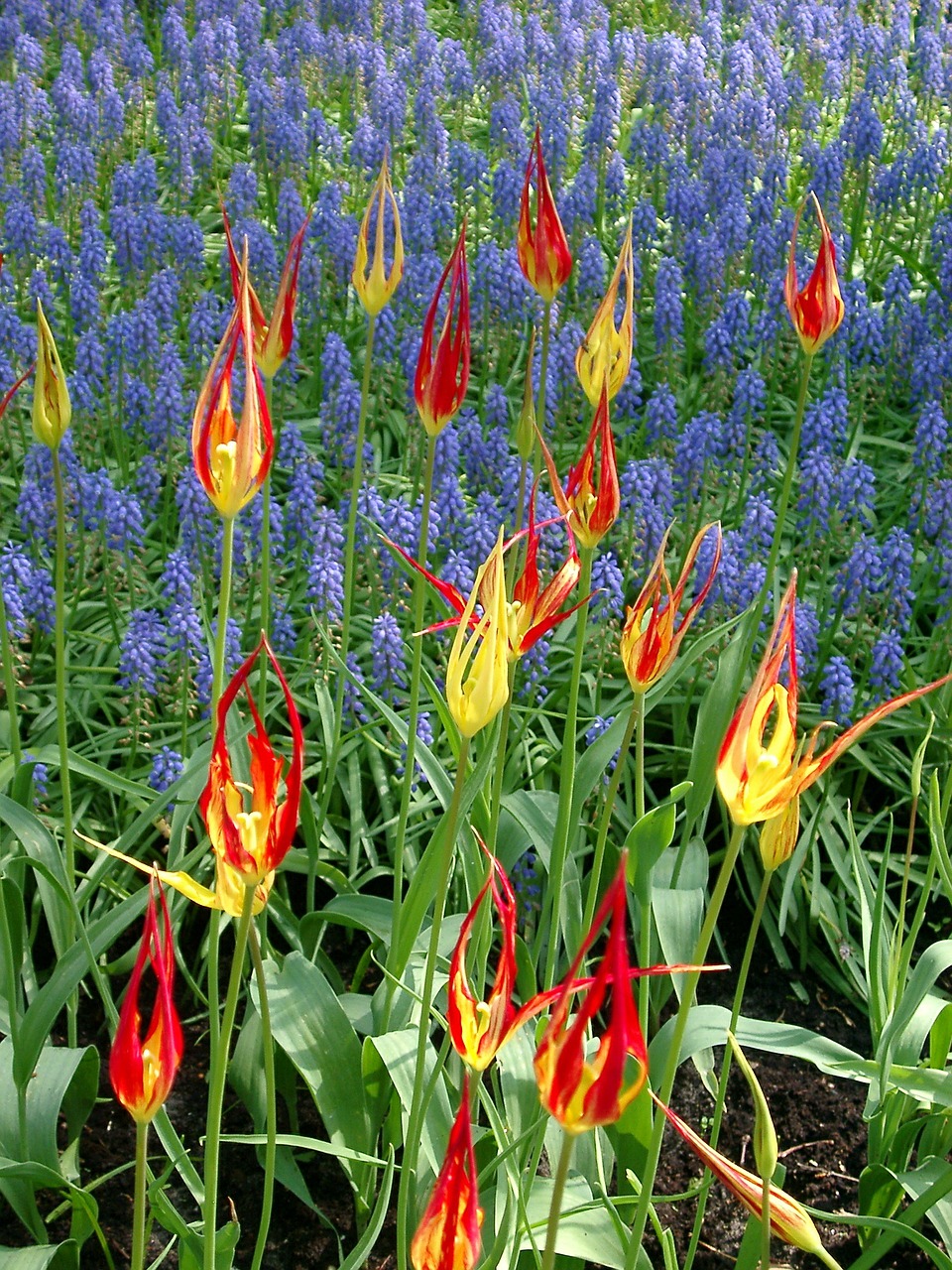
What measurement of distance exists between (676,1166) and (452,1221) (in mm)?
1727

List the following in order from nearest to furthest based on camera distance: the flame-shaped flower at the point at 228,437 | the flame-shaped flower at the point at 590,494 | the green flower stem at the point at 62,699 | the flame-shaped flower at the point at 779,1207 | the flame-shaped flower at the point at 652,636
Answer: the flame-shaped flower at the point at 779,1207 → the flame-shaped flower at the point at 228,437 → the flame-shaped flower at the point at 652,636 → the flame-shaped flower at the point at 590,494 → the green flower stem at the point at 62,699

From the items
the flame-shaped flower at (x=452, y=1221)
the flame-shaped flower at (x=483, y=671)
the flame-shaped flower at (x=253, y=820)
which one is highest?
the flame-shaped flower at (x=483, y=671)

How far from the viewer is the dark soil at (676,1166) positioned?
8.29 feet

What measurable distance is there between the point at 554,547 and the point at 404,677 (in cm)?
59

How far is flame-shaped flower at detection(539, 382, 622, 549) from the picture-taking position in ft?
5.75

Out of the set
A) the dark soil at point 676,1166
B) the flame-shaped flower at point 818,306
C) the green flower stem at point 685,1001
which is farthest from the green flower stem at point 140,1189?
the flame-shaped flower at point 818,306

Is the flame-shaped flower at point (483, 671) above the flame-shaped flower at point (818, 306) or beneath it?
beneath

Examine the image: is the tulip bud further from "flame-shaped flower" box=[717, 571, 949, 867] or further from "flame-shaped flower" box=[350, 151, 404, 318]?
"flame-shaped flower" box=[717, 571, 949, 867]

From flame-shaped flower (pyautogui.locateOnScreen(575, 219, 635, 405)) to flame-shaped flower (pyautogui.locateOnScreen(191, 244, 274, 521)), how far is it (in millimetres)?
462

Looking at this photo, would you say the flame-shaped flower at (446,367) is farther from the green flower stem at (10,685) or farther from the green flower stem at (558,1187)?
the green flower stem at (558,1187)

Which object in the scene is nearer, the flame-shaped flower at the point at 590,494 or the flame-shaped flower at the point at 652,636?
the flame-shaped flower at the point at 652,636

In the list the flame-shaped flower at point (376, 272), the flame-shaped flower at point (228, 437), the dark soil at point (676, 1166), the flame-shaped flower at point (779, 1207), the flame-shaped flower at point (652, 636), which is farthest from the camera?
the dark soil at point (676, 1166)

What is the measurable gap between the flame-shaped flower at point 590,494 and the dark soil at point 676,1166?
1.27 meters

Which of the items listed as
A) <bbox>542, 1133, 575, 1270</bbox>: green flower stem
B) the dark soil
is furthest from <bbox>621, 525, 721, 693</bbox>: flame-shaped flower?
the dark soil
